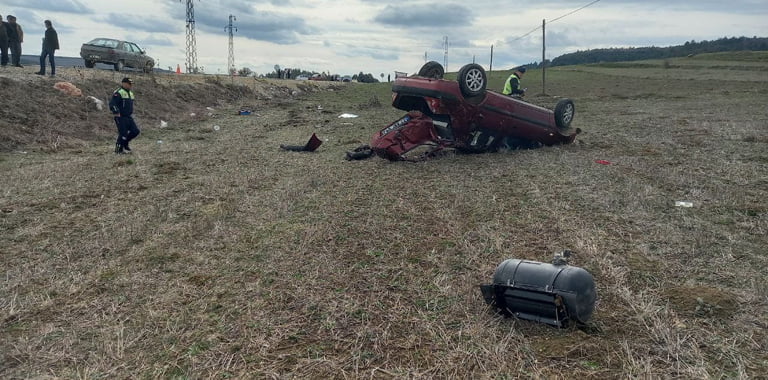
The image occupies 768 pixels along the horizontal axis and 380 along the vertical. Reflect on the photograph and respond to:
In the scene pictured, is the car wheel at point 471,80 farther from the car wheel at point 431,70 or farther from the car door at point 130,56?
the car door at point 130,56

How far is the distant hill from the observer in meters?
100

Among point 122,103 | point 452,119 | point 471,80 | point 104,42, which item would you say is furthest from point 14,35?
point 471,80

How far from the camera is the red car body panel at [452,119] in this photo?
8391mm

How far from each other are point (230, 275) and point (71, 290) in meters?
0.98

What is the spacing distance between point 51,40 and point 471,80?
476 inches

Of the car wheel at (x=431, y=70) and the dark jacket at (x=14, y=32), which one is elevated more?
the dark jacket at (x=14, y=32)

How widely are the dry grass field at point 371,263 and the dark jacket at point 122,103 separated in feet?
4.57

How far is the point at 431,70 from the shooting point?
9.50 metres

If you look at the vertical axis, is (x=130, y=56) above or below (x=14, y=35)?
above

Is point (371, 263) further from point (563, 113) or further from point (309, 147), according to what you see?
point (563, 113)

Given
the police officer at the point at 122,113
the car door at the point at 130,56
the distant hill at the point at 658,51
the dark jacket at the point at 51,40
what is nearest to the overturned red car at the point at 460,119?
the police officer at the point at 122,113

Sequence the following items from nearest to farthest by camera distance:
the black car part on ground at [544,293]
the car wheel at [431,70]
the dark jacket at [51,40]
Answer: the black car part on ground at [544,293], the car wheel at [431,70], the dark jacket at [51,40]

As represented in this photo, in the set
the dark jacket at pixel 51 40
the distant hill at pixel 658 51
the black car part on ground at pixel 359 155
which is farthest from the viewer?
the distant hill at pixel 658 51

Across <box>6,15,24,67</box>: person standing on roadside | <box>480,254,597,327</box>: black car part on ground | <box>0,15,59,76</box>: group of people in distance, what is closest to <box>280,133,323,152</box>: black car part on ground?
<box>480,254,597,327</box>: black car part on ground
